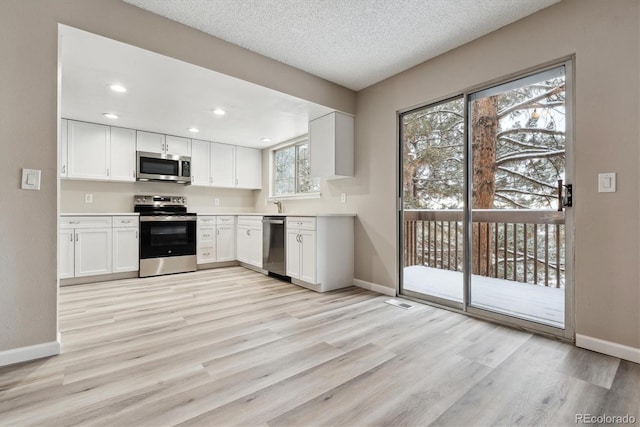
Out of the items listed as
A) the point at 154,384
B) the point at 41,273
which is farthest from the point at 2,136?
the point at 154,384

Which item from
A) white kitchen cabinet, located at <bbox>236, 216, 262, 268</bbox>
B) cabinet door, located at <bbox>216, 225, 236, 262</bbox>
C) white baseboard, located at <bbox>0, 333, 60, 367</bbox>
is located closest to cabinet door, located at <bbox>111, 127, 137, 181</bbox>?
cabinet door, located at <bbox>216, 225, 236, 262</bbox>

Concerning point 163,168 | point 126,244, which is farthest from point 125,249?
point 163,168

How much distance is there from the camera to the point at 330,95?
11.5 ft

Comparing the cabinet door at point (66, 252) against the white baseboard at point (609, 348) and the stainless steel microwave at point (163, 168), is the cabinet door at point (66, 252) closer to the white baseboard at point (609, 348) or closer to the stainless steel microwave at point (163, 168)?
the stainless steel microwave at point (163, 168)

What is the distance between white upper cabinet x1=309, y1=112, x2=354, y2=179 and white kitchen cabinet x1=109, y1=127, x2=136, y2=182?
2.86m

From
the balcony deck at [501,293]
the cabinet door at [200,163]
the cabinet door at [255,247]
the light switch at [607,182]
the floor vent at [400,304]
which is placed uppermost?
the cabinet door at [200,163]

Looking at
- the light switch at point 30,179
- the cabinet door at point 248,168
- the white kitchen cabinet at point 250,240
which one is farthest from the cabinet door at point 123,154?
the light switch at point 30,179

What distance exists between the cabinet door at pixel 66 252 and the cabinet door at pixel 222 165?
213 centimetres

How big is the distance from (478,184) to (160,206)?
4818mm

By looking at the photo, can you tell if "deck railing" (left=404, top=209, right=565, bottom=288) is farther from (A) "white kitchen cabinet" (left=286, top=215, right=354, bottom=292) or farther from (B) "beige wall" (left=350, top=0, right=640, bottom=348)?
(B) "beige wall" (left=350, top=0, right=640, bottom=348)

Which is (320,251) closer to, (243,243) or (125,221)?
(243,243)

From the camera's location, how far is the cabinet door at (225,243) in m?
4.94

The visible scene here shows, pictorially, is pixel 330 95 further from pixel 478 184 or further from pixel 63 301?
pixel 63 301

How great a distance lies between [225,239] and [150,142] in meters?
1.93
